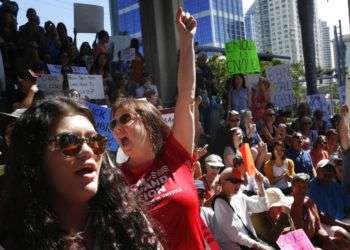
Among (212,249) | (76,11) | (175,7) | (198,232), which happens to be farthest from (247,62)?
(198,232)

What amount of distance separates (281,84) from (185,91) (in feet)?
27.9

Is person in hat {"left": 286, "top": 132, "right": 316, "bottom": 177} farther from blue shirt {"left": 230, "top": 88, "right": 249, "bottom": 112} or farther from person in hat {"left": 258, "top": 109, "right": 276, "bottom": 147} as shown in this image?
blue shirt {"left": 230, "top": 88, "right": 249, "bottom": 112}

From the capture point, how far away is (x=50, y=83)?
634 centimetres

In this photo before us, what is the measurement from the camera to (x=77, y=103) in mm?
1551

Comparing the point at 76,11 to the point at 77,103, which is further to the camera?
the point at 76,11

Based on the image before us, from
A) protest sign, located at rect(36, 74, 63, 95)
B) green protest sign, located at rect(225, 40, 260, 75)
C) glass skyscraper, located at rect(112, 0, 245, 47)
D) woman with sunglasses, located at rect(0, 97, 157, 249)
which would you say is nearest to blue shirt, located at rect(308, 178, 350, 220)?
protest sign, located at rect(36, 74, 63, 95)

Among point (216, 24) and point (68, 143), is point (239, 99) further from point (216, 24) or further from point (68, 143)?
point (216, 24)

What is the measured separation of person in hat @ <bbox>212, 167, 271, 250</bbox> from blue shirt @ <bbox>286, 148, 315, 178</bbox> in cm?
260

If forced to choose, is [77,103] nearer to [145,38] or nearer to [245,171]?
[245,171]

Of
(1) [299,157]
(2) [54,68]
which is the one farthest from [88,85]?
(1) [299,157]

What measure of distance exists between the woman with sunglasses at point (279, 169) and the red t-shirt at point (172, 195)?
4525 mm

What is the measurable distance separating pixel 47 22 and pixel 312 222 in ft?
16.2

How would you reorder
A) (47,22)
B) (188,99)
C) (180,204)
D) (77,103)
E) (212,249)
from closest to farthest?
(77,103)
(180,204)
(188,99)
(212,249)
(47,22)

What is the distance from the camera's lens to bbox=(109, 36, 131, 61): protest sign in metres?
9.03
